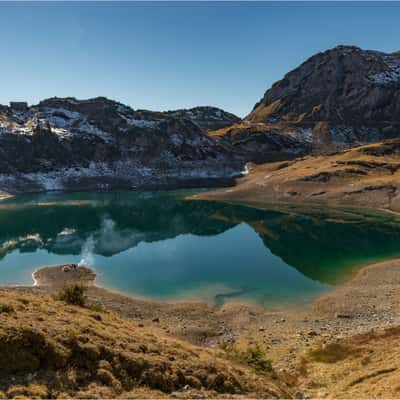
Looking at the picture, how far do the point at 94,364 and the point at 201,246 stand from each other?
57754 mm

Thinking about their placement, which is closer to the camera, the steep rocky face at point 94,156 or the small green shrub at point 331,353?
the small green shrub at point 331,353

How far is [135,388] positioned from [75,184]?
15863 centimetres

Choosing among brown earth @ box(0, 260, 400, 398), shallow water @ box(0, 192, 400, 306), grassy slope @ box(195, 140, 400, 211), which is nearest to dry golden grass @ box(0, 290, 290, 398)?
brown earth @ box(0, 260, 400, 398)

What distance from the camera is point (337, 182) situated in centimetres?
12225

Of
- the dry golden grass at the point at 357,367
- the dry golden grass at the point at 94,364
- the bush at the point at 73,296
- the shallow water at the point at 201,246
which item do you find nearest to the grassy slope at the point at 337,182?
the shallow water at the point at 201,246

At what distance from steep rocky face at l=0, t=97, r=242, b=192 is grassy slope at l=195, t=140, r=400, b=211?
117 ft

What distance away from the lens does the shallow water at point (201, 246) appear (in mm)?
48188

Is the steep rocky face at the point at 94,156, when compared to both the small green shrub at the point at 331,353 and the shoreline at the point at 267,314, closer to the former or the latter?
the shoreline at the point at 267,314

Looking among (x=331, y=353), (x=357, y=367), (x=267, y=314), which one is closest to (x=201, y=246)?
(x=267, y=314)

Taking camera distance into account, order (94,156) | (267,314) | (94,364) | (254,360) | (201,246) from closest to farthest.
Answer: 1. (94,364)
2. (254,360)
3. (267,314)
4. (201,246)
5. (94,156)

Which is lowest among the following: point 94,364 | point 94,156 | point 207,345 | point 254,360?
point 207,345

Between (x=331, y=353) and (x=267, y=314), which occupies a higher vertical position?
(x=331, y=353)

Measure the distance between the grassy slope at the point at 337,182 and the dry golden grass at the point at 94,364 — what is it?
98.1 metres

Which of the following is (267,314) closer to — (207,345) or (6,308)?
(207,345)
